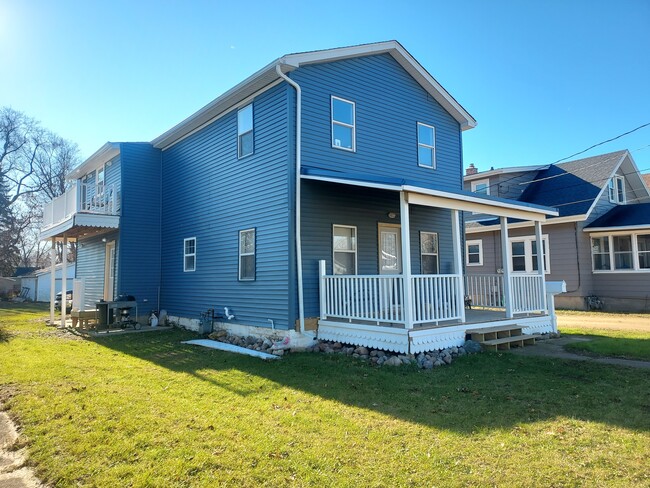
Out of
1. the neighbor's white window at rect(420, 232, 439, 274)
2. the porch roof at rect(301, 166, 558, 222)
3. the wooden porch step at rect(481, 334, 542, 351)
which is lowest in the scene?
the wooden porch step at rect(481, 334, 542, 351)

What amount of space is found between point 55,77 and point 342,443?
559 inches

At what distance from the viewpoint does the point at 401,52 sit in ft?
37.9

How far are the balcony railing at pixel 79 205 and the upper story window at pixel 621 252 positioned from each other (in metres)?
18.4

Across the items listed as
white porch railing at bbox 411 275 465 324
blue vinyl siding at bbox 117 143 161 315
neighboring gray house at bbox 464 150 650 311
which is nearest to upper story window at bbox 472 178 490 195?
neighboring gray house at bbox 464 150 650 311

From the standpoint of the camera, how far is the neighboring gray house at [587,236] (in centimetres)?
1669

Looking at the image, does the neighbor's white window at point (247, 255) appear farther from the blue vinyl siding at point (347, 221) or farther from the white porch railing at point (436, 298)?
the white porch railing at point (436, 298)

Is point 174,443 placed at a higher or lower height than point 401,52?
lower

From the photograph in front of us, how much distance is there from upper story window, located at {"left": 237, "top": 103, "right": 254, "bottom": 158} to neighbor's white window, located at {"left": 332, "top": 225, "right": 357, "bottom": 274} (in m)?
3.01

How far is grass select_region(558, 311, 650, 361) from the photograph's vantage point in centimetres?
819

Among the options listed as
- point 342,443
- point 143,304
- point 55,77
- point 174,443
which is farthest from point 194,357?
point 55,77

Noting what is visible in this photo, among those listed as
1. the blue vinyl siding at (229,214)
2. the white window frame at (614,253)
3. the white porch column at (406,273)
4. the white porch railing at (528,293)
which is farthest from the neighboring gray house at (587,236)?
the white porch column at (406,273)

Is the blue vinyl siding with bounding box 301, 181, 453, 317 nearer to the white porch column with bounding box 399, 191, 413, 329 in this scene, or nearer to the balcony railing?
the white porch column with bounding box 399, 191, 413, 329

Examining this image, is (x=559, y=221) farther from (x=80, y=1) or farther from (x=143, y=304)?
(x=80, y=1)

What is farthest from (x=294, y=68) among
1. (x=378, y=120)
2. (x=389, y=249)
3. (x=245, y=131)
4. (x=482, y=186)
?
(x=482, y=186)
